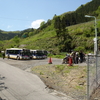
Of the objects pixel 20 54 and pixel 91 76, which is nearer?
pixel 91 76

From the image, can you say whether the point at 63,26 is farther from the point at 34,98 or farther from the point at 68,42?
the point at 34,98

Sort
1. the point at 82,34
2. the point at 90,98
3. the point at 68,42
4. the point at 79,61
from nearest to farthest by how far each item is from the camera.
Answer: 1. the point at 90,98
2. the point at 79,61
3. the point at 68,42
4. the point at 82,34

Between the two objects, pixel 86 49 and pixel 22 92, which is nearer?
pixel 22 92

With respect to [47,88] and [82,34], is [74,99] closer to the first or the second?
[47,88]

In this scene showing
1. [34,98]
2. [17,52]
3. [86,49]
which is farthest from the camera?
[86,49]

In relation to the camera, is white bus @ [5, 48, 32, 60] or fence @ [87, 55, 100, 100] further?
white bus @ [5, 48, 32, 60]

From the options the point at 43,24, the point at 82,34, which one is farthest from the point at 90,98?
the point at 43,24

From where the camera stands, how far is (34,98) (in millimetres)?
7191

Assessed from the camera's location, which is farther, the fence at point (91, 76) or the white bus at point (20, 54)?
the white bus at point (20, 54)

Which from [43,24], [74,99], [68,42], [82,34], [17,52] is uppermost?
[43,24]

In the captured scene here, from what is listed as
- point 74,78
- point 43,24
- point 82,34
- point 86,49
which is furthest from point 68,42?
point 43,24

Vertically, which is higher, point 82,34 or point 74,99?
point 82,34

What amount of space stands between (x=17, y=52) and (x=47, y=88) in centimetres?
2244

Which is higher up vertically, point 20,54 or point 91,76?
point 20,54
